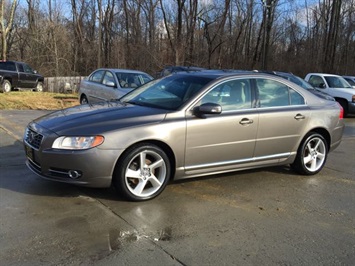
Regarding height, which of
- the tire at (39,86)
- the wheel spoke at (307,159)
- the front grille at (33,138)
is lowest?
the tire at (39,86)

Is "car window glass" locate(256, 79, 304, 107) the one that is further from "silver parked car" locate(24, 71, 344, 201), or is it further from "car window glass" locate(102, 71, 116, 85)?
"car window glass" locate(102, 71, 116, 85)

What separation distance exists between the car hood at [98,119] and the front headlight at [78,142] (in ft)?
0.21

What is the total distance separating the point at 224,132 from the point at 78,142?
1.89m

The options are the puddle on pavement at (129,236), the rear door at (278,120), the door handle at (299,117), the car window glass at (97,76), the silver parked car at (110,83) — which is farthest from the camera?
the car window glass at (97,76)

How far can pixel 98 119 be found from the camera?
4844mm

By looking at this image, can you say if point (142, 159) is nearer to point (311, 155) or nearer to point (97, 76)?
point (311, 155)

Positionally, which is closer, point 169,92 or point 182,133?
point 182,133

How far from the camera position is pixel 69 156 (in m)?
4.52

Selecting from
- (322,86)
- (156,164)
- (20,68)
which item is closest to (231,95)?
(156,164)

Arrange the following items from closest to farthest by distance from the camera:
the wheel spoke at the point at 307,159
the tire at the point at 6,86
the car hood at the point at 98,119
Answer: the car hood at the point at 98,119, the wheel spoke at the point at 307,159, the tire at the point at 6,86

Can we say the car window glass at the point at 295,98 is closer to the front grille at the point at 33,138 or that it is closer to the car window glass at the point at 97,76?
the front grille at the point at 33,138

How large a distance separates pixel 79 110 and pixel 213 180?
2.11 m

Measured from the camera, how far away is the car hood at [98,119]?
15.3ft

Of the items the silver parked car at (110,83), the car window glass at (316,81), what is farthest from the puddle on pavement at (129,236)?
the car window glass at (316,81)
